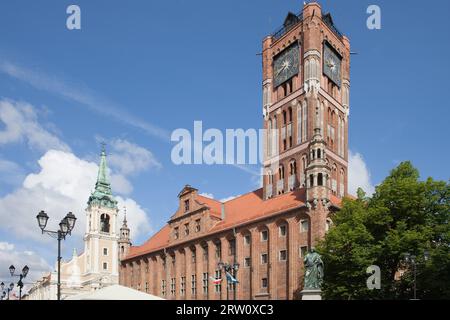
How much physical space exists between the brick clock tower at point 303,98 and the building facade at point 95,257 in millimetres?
50663

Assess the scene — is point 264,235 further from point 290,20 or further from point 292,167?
point 290,20

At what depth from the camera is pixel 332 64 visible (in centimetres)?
6053

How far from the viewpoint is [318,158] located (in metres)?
44.2

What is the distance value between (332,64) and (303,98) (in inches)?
295

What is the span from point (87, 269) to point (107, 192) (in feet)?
61.3

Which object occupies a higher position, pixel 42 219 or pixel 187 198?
pixel 187 198

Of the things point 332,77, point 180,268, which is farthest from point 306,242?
point 332,77

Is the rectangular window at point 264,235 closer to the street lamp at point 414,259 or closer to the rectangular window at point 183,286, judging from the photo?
the rectangular window at point 183,286

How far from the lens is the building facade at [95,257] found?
9800 cm

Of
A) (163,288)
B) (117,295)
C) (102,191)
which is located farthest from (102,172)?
(117,295)

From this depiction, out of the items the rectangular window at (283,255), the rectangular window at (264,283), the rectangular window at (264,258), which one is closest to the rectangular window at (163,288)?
the rectangular window at (264,283)

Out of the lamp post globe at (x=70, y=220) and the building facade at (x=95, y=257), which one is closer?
the lamp post globe at (x=70, y=220)

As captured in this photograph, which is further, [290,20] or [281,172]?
[290,20]
